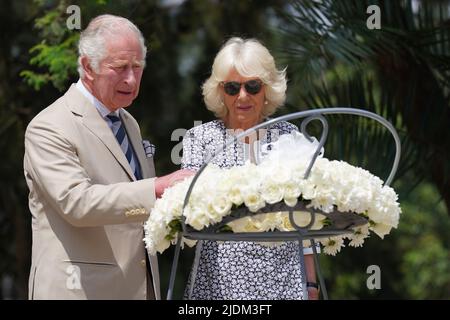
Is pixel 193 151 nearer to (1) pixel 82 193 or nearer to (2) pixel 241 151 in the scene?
(2) pixel 241 151

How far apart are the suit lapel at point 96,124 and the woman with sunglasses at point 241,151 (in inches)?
13.3

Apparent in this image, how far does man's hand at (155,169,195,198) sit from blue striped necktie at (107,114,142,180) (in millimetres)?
510

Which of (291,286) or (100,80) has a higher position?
(100,80)

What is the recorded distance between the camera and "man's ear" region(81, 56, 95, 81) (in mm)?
4348

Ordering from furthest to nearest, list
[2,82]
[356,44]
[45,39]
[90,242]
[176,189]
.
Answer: [2,82] → [45,39] → [356,44] → [90,242] → [176,189]

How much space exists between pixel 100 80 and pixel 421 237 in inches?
536

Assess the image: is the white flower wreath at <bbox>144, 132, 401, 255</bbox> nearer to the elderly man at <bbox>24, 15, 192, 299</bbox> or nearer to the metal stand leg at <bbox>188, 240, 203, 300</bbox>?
the elderly man at <bbox>24, 15, 192, 299</bbox>

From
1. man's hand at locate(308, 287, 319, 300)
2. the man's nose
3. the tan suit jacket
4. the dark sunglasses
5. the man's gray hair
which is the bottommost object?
man's hand at locate(308, 287, 319, 300)

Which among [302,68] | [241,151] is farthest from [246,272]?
[302,68]

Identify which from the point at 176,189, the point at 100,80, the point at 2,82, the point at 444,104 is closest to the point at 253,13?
the point at 2,82

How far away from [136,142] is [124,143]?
8cm

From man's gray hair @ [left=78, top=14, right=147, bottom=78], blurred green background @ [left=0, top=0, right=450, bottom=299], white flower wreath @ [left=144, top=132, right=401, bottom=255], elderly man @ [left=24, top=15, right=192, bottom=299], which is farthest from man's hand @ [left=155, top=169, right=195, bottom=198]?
blurred green background @ [left=0, top=0, right=450, bottom=299]

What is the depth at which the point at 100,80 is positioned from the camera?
4.32m
